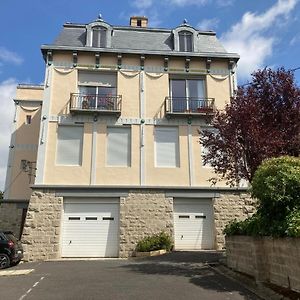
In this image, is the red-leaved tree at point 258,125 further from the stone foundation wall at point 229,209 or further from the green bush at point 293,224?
the stone foundation wall at point 229,209

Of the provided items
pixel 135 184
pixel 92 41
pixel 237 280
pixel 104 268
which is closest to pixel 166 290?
pixel 237 280

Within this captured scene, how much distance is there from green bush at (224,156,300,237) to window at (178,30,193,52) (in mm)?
13549

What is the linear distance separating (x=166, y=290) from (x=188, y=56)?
14623 mm

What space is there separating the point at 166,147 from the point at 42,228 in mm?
7367

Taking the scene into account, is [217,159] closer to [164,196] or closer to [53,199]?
[164,196]

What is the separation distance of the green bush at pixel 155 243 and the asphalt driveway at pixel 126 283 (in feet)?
11.4

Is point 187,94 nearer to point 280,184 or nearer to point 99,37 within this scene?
point 99,37

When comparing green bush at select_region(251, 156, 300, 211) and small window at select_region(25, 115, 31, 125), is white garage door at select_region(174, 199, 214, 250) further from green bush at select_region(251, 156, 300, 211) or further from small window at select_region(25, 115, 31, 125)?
small window at select_region(25, 115, 31, 125)

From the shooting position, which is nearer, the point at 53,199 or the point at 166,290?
the point at 166,290

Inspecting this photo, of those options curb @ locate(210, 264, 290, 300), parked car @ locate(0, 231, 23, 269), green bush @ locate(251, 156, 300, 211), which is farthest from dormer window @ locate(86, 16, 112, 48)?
green bush @ locate(251, 156, 300, 211)

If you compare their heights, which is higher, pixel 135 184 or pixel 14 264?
pixel 135 184

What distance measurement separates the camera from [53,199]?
691 inches

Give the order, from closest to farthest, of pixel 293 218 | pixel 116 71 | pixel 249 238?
1. pixel 293 218
2. pixel 249 238
3. pixel 116 71

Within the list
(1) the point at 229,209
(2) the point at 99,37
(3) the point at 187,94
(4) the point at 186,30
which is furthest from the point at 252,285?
(4) the point at 186,30
